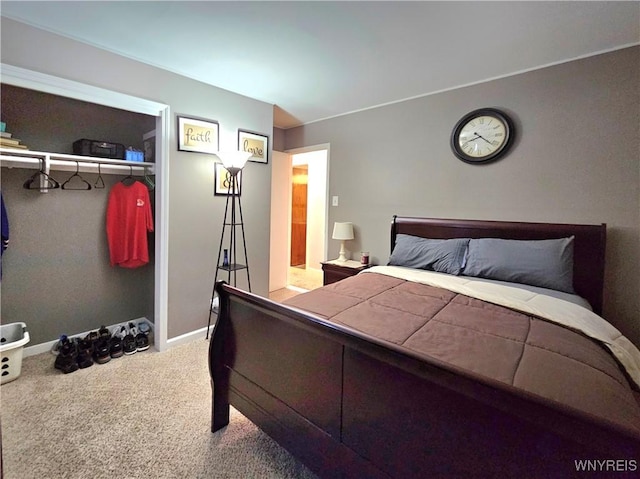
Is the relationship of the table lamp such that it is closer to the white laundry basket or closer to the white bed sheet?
the white bed sheet

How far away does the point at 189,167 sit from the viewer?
2.70 m

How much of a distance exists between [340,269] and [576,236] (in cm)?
203

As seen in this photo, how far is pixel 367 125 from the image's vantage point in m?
3.46

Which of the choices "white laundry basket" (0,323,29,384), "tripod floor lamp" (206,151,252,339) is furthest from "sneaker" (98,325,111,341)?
"tripod floor lamp" (206,151,252,339)

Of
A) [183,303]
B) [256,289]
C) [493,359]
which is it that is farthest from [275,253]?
[493,359]

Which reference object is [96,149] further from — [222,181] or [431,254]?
[431,254]

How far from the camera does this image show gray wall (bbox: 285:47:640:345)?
2.13 m

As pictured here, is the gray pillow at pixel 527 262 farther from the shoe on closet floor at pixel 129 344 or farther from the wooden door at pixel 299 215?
the wooden door at pixel 299 215

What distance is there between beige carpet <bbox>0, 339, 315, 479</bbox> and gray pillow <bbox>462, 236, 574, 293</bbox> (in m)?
1.86

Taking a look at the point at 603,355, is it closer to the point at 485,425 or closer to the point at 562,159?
the point at 485,425

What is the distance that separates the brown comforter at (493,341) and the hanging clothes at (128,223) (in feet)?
5.80

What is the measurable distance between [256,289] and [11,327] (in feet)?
6.41

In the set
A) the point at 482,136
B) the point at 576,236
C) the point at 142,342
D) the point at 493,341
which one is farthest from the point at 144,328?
the point at 576,236

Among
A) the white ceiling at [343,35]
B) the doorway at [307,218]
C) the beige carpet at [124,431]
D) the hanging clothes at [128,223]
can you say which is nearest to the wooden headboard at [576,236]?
the white ceiling at [343,35]
